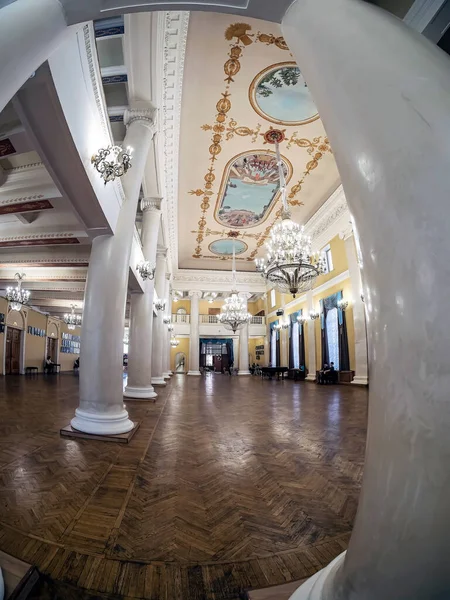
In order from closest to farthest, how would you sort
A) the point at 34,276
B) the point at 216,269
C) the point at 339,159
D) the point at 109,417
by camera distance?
the point at 339,159, the point at 109,417, the point at 34,276, the point at 216,269

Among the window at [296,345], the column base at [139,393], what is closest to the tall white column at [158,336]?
the column base at [139,393]

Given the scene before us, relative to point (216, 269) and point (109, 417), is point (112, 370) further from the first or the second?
point (216, 269)

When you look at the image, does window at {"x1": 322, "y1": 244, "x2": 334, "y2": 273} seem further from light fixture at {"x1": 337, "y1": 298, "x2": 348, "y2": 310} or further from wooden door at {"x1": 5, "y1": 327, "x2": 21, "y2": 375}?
wooden door at {"x1": 5, "y1": 327, "x2": 21, "y2": 375}

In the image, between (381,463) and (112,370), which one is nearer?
(381,463)

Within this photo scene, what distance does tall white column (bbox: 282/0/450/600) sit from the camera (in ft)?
2.01

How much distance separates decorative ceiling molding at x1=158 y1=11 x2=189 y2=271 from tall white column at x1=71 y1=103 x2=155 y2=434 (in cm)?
328

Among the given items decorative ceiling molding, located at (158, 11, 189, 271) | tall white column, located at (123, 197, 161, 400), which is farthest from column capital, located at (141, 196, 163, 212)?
decorative ceiling molding, located at (158, 11, 189, 271)

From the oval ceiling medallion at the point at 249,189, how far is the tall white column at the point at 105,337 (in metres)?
6.33

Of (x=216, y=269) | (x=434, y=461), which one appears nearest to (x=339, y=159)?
(x=434, y=461)

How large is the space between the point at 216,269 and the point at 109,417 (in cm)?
1667

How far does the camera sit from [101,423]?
3.10 meters

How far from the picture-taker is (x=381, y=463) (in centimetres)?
70

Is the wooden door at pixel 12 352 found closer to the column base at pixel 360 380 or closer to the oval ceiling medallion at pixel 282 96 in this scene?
the oval ceiling medallion at pixel 282 96

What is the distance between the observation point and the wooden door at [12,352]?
1274 cm
